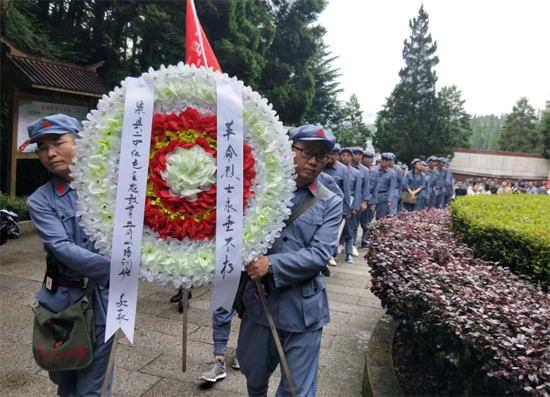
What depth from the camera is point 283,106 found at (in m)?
17.8

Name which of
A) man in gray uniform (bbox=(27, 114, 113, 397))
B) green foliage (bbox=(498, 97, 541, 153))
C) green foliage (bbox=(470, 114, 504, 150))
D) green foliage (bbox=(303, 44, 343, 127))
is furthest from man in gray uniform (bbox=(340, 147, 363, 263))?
green foliage (bbox=(470, 114, 504, 150))

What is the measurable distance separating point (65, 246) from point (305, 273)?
1181 mm

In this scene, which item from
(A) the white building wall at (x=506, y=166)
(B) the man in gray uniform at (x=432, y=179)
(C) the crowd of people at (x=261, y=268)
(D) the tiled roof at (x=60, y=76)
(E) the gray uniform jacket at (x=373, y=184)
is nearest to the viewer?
(C) the crowd of people at (x=261, y=268)

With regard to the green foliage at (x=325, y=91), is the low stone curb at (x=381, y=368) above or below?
below

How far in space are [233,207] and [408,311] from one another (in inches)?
68.4

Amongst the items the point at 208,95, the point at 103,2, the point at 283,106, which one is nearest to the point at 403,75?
the point at 283,106

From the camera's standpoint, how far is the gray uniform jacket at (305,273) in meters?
2.45

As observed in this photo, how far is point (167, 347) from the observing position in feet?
13.8

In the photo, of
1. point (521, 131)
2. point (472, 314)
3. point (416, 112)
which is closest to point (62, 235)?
point (472, 314)

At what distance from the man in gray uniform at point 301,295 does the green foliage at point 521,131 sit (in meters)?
54.2

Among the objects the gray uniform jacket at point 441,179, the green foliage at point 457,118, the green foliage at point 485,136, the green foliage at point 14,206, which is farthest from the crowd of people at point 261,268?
the green foliage at point 485,136

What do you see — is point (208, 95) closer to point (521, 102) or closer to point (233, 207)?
point (233, 207)

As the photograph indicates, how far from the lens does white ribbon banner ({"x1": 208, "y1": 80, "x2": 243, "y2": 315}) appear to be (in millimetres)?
2123

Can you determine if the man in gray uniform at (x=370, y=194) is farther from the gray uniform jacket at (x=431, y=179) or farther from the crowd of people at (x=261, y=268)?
the crowd of people at (x=261, y=268)
